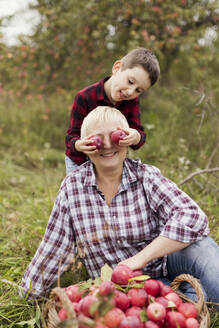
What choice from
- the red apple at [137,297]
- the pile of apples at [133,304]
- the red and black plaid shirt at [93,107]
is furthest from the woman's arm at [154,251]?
the red and black plaid shirt at [93,107]

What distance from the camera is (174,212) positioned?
1.78 m

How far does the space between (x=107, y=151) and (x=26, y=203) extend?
6.71ft

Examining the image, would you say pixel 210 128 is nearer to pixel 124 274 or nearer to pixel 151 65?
pixel 151 65

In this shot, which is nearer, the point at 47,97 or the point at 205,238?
the point at 205,238

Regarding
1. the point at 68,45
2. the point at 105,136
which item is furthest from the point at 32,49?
the point at 105,136

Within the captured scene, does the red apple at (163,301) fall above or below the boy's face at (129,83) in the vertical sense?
below

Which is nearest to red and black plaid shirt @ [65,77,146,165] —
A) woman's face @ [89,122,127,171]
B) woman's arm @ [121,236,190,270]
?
woman's face @ [89,122,127,171]

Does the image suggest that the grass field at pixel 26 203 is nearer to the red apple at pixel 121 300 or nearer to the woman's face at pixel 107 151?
the red apple at pixel 121 300

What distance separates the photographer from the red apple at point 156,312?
1346 mm

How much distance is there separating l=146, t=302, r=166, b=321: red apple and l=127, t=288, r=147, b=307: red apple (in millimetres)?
71

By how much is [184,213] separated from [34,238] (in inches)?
57.0

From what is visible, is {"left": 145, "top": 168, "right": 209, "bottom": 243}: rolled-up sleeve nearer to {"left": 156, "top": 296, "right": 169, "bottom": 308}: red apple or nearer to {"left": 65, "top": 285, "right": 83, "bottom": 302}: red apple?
{"left": 156, "top": 296, "right": 169, "bottom": 308}: red apple

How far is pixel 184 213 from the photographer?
1.75 meters

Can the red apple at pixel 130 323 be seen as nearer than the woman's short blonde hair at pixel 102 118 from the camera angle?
Yes
